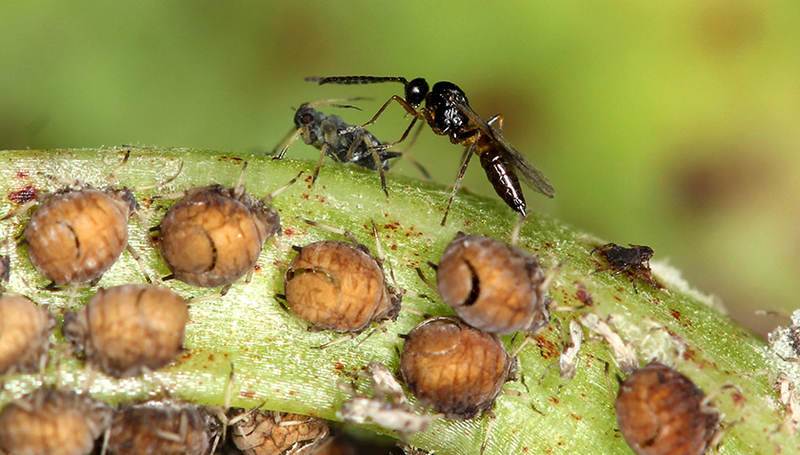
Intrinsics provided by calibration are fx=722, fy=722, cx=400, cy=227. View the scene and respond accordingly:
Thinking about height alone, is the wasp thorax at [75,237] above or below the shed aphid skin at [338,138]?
below

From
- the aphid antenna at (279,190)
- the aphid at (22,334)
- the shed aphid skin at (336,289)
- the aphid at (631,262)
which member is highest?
the aphid at (631,262)

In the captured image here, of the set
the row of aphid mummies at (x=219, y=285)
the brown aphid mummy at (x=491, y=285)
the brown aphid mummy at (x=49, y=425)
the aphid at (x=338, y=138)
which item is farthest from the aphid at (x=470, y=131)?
the brown aphid mummy at (x=49, y=425)

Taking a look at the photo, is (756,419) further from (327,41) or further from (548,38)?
(327,41)

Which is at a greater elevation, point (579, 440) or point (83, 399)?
point (579, 440)

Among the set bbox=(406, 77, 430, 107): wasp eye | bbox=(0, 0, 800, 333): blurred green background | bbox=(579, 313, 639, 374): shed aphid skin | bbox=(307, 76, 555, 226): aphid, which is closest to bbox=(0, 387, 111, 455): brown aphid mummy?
bbox=(579, 313, 639, 374): shed aphid skin

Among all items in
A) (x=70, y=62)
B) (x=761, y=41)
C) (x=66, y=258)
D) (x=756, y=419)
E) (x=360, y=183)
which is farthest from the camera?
(x=761, y=41)

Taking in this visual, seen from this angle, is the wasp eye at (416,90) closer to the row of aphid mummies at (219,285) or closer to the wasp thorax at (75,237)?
the row of aphid mummies at (219,285)

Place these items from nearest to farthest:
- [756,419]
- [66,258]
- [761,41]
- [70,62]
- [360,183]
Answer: [66,258] → [756,419] → [360,183] → [70,62] → [761,41]

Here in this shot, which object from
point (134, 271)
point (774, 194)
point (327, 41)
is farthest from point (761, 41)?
point (134, 271)
